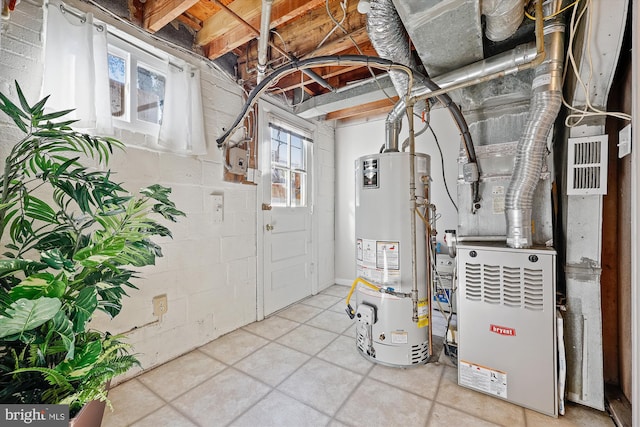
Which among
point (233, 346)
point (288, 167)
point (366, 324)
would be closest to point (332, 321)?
point (366, 324)

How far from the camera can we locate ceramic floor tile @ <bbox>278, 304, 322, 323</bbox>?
9.12 feet

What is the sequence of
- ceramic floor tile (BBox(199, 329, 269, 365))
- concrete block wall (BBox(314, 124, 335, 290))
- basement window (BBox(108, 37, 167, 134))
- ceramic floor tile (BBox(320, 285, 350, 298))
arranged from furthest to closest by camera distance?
concrete block wall (BBox(314, 124, 335, 290))
ceramic floor tile (BBox(320, 285, 350, 298))
ceramic floor tile (BBox(199, 329, 269, 365))
basement window (BBox(108, 37, 167, 134))

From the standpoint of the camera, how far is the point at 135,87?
6.25 feet

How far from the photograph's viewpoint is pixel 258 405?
5.07 feet

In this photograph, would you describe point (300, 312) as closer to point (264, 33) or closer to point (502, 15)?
point (264, 33)

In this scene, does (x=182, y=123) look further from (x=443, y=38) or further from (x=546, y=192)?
(x=546, y=192)

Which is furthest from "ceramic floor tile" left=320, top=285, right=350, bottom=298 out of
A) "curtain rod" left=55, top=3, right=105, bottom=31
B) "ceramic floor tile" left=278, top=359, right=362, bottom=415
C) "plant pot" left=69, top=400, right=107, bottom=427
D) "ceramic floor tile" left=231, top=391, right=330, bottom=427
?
"curtain rod" left=55, top=3, right=105, bottom=31

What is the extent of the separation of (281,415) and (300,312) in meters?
1.47

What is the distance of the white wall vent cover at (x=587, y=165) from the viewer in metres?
1.46

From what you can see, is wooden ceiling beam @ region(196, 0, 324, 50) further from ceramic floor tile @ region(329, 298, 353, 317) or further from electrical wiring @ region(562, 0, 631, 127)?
Answer: ceramic floor tile @ region(329, 298, 353, 317)

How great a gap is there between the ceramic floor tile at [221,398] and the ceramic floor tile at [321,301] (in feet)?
4.77

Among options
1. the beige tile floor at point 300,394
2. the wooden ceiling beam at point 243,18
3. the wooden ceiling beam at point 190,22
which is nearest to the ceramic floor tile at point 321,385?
the beige tile floor at point 300,394

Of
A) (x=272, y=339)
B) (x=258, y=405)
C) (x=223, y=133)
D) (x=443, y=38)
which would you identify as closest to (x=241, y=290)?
(x=272, y=339)

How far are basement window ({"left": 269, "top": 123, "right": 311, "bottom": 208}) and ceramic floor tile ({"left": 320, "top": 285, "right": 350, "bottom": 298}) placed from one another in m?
1.27
